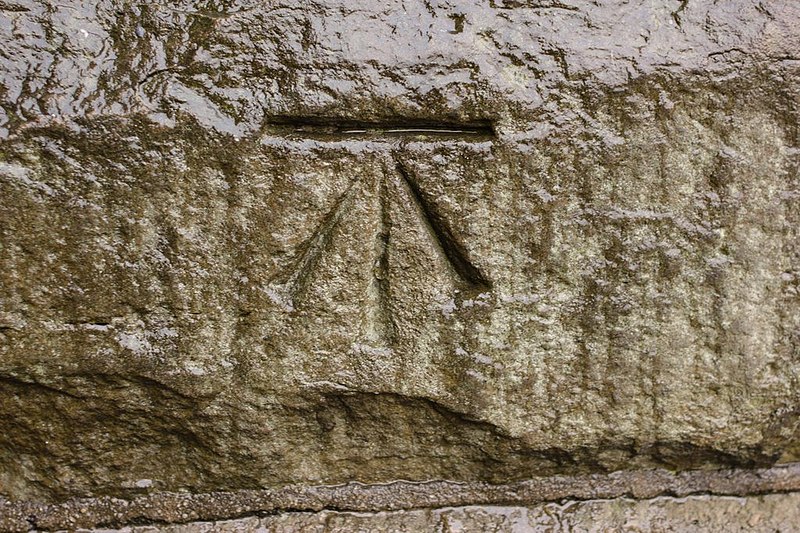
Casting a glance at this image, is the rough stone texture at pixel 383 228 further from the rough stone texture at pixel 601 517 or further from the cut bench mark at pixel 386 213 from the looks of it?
the rough stone texture at pixel 601 517

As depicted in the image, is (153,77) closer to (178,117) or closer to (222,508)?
(178,117)

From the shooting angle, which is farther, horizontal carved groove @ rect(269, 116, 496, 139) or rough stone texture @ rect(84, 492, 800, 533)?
rough stone texture @ rect(84, 492, 800, 533)

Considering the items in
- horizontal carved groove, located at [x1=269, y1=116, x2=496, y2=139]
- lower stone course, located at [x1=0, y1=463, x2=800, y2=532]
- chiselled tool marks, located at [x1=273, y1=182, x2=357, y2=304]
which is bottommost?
lower stone course, located at [x1=0, y1=463, x2=800, y2=532]

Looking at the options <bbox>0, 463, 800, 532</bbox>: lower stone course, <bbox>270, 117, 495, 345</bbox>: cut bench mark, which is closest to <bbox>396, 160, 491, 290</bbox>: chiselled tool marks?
<bbox>270, 117, 495, 345</bbox>: cut bench mark

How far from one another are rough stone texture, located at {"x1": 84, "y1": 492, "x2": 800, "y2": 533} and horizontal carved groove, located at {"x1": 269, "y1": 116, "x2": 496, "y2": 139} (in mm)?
768

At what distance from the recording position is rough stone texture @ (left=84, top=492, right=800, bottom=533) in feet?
4.71

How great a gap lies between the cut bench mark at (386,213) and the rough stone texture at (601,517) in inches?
16.9

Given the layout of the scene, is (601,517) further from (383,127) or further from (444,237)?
(383,127)

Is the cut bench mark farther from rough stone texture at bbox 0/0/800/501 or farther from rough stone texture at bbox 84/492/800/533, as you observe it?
rough stone texture at bbox 84/492/800/533

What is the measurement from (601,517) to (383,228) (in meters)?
0.77

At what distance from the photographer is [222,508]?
4.63 ft

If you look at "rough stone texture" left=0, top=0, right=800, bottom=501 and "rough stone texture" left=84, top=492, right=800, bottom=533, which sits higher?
"rough stone texture" left=0, top=0, right=800, bottom=501

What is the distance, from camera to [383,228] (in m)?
1.27

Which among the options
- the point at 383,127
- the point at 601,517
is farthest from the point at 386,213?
the point at 601,517
